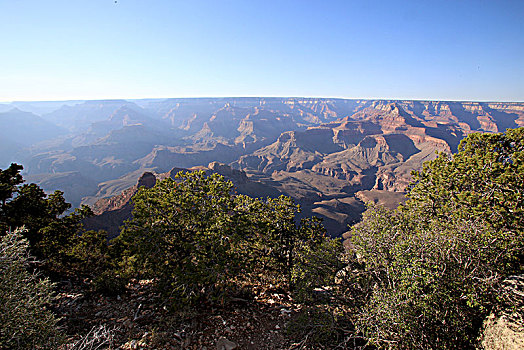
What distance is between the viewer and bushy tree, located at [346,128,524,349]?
8.27m

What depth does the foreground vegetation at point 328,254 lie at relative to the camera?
845cm

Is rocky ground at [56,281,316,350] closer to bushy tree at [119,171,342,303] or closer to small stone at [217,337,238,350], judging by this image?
small stone at [217,337,238,350]

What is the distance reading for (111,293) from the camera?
15.1m

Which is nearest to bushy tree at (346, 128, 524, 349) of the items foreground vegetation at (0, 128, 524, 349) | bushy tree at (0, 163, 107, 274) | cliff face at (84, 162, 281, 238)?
foreground vegetation at (0, 128, 524, 349)

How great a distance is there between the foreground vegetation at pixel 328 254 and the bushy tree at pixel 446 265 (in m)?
0.06

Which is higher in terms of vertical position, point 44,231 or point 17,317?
point 17,317

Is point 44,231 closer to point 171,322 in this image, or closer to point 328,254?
point 171,322

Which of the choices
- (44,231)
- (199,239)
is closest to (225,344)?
(199,239)

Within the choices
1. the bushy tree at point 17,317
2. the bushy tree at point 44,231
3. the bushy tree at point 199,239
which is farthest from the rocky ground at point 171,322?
the bushy tree at point 44,231

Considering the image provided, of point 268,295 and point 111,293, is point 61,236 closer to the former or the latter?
point 111,293

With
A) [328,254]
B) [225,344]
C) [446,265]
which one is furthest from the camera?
[328,254]

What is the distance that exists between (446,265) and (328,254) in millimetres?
4889

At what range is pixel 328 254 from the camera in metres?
11.9

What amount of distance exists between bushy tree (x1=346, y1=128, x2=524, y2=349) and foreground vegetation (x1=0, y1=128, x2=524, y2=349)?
6 centimetres
